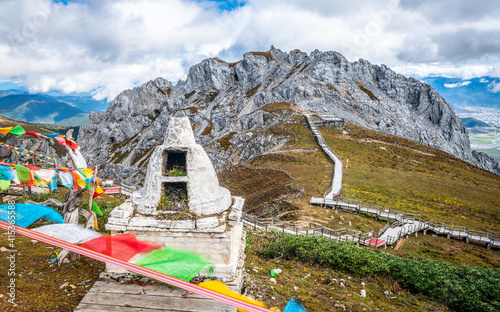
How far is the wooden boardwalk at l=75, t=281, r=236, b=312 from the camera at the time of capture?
6094 millimetres

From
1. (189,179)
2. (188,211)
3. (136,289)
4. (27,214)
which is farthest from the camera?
(189,179)

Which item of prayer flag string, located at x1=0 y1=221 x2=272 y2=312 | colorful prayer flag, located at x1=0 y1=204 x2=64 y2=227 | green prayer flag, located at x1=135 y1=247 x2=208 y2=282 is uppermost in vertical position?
colorful prayer flag, located at x1=0 y1=204 x2=64 y2=227

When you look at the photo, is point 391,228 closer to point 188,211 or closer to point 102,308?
point 188,211

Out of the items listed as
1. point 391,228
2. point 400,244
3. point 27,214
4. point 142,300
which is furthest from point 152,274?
point 391,228

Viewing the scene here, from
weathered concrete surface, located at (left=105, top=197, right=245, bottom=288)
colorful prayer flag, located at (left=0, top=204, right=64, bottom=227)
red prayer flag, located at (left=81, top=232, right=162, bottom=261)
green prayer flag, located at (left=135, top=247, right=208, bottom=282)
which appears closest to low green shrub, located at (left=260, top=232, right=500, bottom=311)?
weathered concrete surface, located at (left=105, top=197, right=245, bottom=288)

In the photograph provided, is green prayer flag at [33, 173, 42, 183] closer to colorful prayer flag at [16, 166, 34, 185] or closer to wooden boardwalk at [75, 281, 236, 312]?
colorful prayer flag at [16, 166, 34, 185]

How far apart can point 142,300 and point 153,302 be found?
0.97ft

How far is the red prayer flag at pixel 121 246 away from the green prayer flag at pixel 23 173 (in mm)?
4793

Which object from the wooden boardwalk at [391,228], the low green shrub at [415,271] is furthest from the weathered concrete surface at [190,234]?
the wooden boardwalk at [391,228]

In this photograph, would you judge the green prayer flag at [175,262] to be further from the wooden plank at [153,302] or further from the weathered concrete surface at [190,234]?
the wooden plank at [153,302]

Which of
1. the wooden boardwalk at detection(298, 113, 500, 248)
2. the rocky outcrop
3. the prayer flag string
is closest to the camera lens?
the prayer flag string

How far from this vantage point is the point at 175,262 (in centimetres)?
691

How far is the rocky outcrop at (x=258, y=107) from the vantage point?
76.6 m

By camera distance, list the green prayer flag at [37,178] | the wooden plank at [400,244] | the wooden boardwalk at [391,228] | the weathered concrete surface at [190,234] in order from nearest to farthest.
→ 1. the weathered concrete surface at [190,234]
2. the green prayer flag at [37,178]
3. the wooden plank at [400,244]
4. the wooden boardwalk at [391,228]
